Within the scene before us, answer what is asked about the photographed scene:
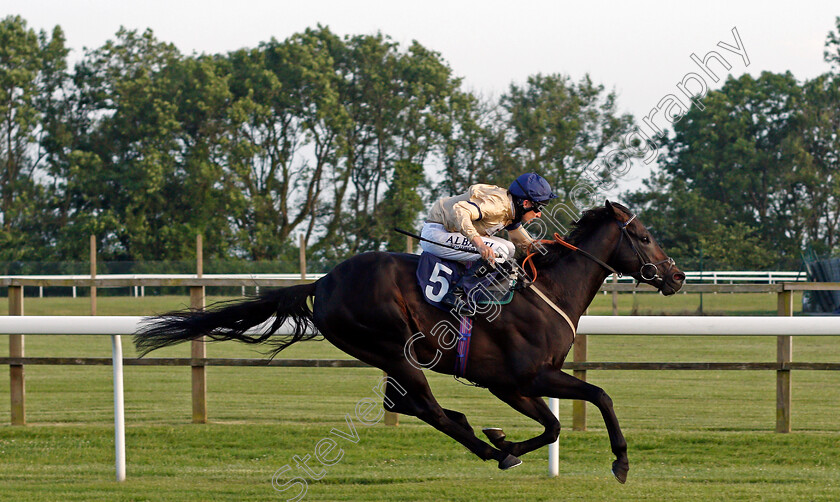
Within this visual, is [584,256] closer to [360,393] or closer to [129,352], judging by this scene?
[360,393]

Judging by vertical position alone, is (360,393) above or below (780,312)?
below

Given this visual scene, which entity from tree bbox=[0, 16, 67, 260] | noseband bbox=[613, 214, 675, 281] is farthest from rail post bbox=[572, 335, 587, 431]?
tree bbox=[0, 16, 67, 260]

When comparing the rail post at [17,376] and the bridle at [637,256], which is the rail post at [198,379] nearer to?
the rail post at [17,376]

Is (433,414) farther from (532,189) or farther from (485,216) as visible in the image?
(532,189)

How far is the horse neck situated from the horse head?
0.18 ft

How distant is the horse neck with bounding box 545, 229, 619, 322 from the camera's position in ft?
15.6

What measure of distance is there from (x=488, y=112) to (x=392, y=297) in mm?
25466

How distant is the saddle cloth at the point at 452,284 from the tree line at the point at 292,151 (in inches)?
963

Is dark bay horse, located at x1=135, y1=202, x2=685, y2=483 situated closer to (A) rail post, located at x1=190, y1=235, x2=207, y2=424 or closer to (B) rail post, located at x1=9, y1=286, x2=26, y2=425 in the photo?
(A) rail post, located at x1=190, y1=235, x2=207, y2=424

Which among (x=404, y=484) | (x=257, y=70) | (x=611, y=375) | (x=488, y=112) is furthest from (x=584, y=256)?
(x=257, y=70)

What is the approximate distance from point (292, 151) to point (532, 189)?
92.3 feet

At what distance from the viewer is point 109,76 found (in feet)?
110

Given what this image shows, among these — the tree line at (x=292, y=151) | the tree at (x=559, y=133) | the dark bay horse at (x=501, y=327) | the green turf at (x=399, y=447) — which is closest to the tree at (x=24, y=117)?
the tree line at (x=292, y=151)

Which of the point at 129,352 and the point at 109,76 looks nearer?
the point at 129,352
